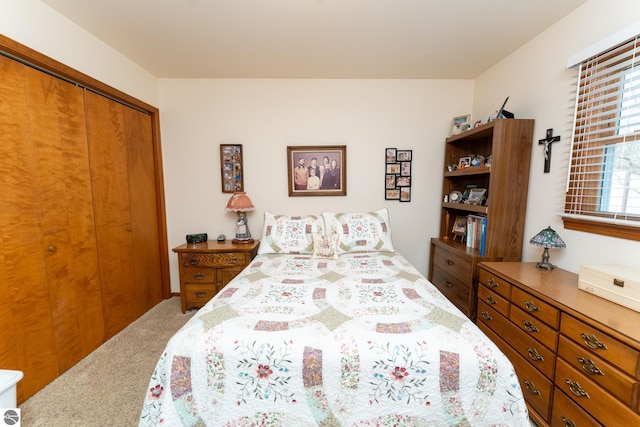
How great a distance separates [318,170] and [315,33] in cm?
126

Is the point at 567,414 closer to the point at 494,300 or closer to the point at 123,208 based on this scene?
the point at 494,300

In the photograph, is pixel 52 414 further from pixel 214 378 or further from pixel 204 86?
pixel 204 86

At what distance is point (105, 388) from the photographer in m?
1.65

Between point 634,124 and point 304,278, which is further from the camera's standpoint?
point 304,278

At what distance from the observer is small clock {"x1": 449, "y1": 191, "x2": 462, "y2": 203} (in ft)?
8.78

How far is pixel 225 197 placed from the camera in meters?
2.89

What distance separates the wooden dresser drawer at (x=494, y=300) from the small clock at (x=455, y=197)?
1.09m

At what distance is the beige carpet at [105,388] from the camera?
1.44 meters

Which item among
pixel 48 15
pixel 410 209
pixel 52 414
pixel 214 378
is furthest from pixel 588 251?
pixel 48 15

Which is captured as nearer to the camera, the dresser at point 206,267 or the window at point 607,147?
the window at point 607,147

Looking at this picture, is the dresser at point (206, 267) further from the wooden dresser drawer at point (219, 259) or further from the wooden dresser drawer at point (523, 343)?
the wooden dresser drawer at point (523, 343)

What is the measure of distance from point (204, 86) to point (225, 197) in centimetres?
121

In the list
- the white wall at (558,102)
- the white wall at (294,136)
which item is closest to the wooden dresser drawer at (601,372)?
the white wall at (558,102)

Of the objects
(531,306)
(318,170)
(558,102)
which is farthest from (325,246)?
(558,102)
